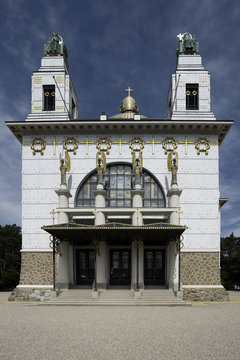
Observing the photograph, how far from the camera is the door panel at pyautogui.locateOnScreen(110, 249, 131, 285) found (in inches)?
1026

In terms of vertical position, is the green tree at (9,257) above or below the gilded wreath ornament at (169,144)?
below

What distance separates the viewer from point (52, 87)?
3019 cm

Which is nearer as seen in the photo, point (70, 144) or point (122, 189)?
point (122, 189)

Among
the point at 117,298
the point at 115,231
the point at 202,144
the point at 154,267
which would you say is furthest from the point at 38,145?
the point at 117,298

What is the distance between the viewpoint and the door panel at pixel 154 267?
1022 inches

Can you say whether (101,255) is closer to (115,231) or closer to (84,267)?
(115,231)

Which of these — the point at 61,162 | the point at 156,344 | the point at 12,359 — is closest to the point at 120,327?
the point at 156,344

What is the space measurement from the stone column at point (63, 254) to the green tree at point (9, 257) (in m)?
28.7

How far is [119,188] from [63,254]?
7.21 metres

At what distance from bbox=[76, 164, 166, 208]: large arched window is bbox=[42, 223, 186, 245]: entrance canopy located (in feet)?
11.0

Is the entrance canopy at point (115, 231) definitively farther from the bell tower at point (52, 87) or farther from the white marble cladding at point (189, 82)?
the white marble cladding at point (189, 82)

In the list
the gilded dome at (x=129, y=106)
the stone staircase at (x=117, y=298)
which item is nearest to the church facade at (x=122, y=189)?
the stone staircase at (x=117, y=298)

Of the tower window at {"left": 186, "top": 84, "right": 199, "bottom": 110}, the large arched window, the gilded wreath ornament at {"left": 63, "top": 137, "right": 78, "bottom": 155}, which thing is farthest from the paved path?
the tower window at {"left": 186, "top": 84, "right": 199, "bottom": 110}

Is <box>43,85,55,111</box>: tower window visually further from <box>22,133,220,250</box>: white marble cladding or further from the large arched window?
the large arched window
